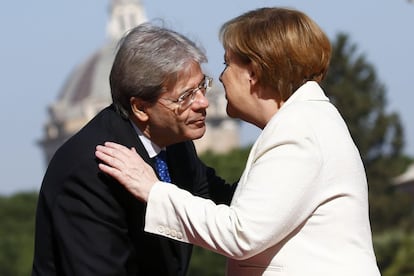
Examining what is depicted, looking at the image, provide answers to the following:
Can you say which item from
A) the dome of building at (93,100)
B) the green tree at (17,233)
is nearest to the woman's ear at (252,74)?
the green tree at (17,233)

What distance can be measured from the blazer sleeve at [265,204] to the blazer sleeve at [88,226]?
31 cm

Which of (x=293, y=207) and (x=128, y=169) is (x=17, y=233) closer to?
(x=128, y=169)

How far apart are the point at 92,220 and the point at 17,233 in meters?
66.1

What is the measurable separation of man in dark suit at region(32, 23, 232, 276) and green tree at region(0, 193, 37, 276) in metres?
42.8

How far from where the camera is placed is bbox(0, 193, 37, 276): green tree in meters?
52.8

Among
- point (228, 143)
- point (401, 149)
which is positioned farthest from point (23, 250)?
point (228, 143)

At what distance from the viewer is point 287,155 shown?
4621mm

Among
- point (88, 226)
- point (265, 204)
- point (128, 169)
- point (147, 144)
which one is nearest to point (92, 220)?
point (88, 226)

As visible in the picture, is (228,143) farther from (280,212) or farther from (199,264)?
(280,212)

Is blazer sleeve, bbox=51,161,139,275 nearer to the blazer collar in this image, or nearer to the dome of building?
the blazer collar

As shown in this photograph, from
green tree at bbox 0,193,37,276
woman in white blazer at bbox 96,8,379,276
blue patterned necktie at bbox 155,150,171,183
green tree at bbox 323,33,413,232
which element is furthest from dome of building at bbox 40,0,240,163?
woman in white blazer at bbox 96,8,379,276

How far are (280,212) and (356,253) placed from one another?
0.28 meters

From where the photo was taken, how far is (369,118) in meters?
70.4

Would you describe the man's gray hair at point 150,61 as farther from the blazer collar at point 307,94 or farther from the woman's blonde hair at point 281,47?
the blazer collar at point 307,94
